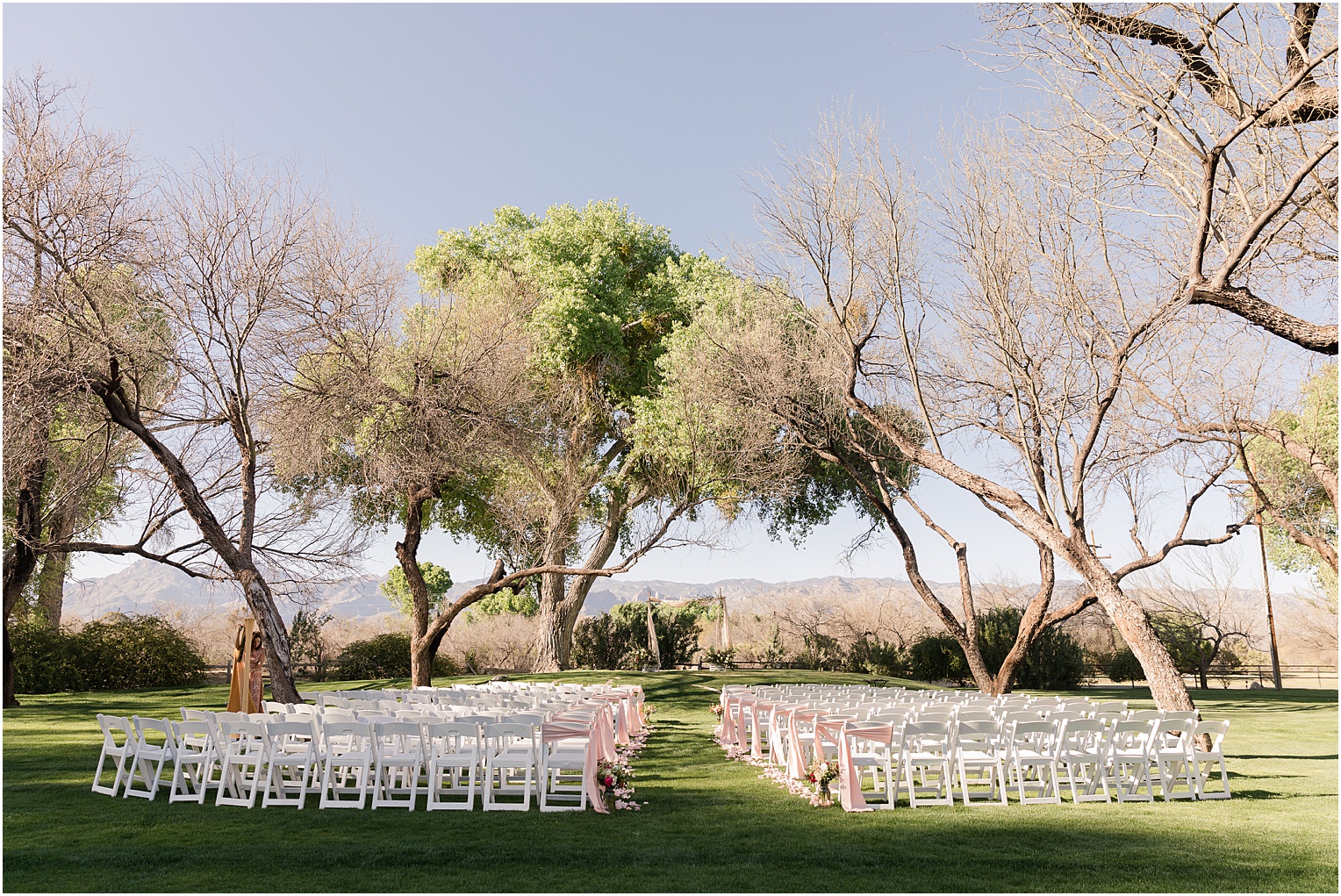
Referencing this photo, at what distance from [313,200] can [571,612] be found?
54.1 feet

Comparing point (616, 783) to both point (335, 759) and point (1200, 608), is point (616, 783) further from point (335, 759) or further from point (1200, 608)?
point (1200, 608)

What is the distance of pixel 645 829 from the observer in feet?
26.0

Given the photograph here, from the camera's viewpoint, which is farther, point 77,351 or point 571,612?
point 571,612

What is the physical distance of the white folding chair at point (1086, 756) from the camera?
911cm

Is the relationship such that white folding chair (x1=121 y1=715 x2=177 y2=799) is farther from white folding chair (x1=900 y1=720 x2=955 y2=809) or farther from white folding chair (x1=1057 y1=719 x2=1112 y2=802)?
white folding chair (x1=1057 y1=719 x2=1112 y2=802)

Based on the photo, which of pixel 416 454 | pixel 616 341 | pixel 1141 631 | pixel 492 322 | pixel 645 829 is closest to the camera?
pixel 645 829

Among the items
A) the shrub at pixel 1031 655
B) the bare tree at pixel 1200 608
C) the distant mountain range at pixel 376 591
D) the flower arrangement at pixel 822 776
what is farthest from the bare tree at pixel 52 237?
the bare tree at pixel 1200 608

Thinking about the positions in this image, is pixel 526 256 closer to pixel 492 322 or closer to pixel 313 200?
pixel 492 322

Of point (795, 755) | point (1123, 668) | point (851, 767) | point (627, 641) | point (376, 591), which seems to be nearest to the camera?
point (851, 767)

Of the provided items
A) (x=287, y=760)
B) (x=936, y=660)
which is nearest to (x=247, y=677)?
(x=287, y=760)

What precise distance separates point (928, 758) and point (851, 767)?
921mm

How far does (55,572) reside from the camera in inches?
1022

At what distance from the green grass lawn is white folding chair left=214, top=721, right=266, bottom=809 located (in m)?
0.33

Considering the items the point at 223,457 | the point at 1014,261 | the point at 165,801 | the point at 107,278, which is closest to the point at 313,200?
the point at 107,278
